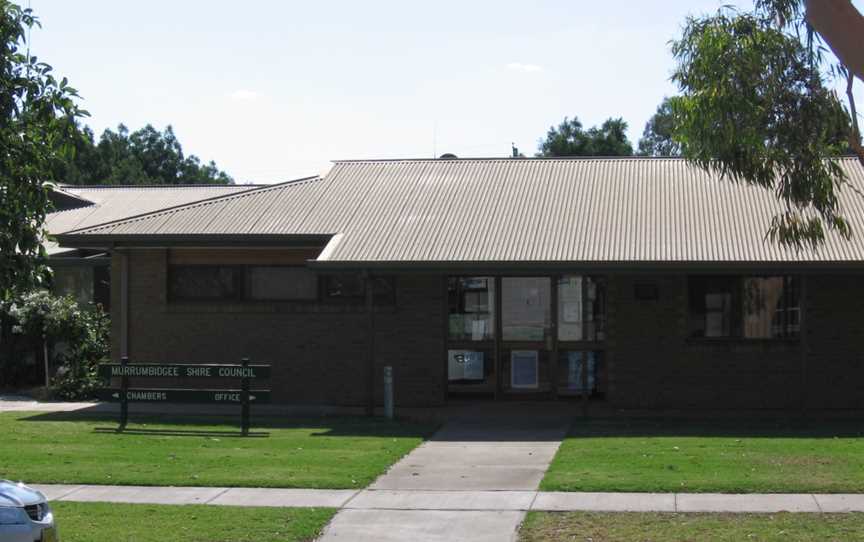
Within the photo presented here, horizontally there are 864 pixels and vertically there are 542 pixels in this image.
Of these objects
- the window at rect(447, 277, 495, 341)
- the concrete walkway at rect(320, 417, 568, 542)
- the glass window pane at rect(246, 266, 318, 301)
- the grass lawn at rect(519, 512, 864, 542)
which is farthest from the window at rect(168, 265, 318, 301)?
the grass lawn at rect(519, 512, 864, 542)

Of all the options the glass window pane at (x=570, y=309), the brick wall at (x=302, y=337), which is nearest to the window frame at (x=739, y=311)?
the glass window pane at (x=570, y=309)

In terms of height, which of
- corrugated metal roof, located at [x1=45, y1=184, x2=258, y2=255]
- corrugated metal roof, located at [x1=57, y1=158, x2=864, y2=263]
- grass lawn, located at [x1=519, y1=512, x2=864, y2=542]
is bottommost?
grass lawn, located at [x1=519, y1=512, x2=864, y2=542]

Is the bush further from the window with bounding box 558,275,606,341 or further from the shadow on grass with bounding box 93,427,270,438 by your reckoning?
the window with bounding box 558,275,606,341

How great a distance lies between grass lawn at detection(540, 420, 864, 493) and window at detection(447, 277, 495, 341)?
310 cm

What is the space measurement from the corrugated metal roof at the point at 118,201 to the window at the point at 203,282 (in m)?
7.09

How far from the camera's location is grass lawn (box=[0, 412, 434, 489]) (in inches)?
504

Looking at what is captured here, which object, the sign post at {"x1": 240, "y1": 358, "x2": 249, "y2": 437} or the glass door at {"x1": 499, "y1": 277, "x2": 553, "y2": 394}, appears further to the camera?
the glass door at {"x1": 499, "y1": 277, "x2": 553, "y2": 394}

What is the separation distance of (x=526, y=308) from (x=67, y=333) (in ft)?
28.1

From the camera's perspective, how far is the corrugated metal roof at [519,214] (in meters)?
17.7

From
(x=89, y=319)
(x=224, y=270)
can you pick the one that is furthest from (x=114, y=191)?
(x=224, y=270)

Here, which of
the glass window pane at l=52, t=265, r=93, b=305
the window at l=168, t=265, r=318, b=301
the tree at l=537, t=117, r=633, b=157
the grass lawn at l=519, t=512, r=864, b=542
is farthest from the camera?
the tree at l=537, t=117, r=633, b=157

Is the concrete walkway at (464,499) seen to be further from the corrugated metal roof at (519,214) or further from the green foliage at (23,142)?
the corrugated metal roof at (519,214)

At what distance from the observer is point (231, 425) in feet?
56.6

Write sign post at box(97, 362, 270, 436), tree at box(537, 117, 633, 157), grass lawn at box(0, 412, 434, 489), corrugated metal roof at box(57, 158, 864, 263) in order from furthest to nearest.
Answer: tree at box(537, 117, 633, 157)
corrugated metal roof at box(57, 158, 864, 263)
sign post at box(97, 362, 270, 436)
grass lawn at box(0, 412, 434, 489)
